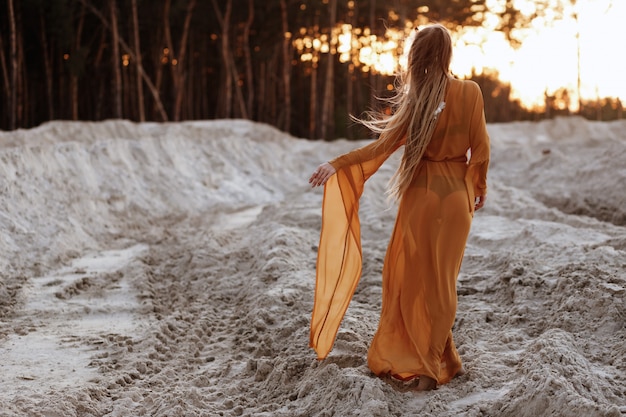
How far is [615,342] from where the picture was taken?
4.80m

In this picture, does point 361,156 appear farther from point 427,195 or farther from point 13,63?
point 13,63

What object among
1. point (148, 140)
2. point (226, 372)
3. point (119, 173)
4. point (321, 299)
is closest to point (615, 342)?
point (321, 299)

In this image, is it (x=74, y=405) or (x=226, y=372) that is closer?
(x=74, y=405)

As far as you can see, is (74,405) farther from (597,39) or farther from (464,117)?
(597,39)

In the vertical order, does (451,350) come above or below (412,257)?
below

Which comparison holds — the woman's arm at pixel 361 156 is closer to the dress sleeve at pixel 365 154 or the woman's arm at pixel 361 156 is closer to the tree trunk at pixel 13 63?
the dress sleeve at pixel 365 154

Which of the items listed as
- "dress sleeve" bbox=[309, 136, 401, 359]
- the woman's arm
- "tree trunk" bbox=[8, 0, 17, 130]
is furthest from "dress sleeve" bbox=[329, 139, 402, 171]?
"tree trunk" bbox=[8, 0, 17, 130]

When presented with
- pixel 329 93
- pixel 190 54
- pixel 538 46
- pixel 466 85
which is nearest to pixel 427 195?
pixel 466 85

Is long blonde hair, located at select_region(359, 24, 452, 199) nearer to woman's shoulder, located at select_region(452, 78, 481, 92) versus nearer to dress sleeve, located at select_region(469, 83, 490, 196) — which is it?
woman's shoulder, located at select_region(452, 78, 481, 92)

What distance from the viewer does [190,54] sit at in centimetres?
3662

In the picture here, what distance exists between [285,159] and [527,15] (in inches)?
989

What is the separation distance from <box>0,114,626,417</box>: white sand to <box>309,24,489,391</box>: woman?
24 centimetres

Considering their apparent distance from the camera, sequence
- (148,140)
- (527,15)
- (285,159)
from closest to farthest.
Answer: (148,140)
(285,159)
(527,15)

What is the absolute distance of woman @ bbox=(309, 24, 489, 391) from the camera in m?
4.22
